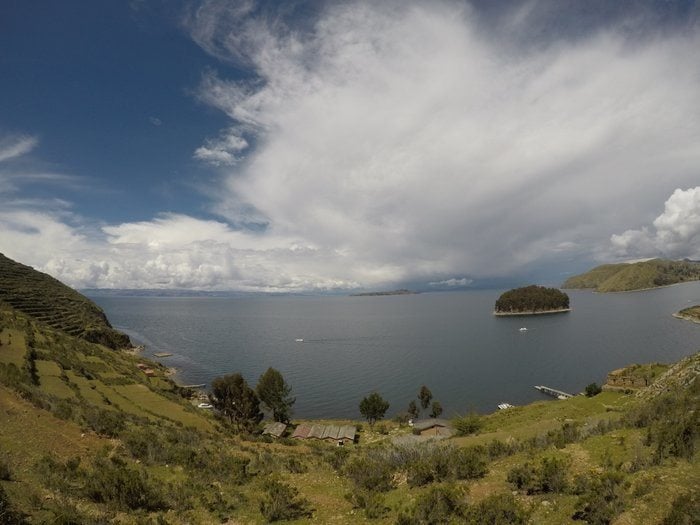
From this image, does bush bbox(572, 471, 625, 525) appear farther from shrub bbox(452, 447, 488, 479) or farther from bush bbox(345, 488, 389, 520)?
bush bbox(345, 488, 389, 520)

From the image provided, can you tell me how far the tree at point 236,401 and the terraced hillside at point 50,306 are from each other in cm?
6838

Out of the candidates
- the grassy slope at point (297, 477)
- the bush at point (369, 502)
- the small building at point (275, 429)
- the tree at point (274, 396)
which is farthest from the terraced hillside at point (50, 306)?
the bush at point (369, 502)

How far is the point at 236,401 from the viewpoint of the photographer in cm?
5422

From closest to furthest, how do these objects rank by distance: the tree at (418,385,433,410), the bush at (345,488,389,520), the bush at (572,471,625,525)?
the bush at (572,471,625,525) < the bush at (345,488,389,520) < the tree at (418,385,433,410)

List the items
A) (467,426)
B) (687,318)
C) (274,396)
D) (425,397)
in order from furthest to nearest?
(687,318)
(425,397)
(274,396)
(467,426)

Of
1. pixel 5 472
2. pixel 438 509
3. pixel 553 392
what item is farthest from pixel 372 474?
pixel 553 392

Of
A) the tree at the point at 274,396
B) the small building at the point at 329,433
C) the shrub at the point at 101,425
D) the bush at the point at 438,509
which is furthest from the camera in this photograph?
Result: the tree at the point at 274,396

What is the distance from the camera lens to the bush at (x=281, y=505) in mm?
12914

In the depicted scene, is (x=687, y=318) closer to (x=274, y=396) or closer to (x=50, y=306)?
(x=274, y=396)

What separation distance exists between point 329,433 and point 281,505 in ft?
137

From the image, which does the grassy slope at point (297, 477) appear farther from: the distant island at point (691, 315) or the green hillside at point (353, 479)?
the distant island at point (691, 315)

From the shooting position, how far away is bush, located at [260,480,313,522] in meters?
12.9

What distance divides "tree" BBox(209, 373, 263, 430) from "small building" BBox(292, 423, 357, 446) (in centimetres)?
702

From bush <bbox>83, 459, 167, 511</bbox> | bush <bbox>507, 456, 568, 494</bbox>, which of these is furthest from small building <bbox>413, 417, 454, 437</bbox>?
bush <bbox>83, 459, 167, 511</bbox>
